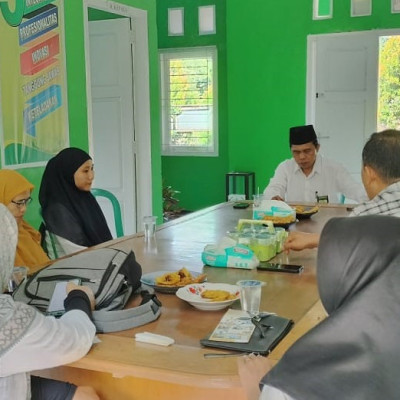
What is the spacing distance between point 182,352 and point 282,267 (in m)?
0.82

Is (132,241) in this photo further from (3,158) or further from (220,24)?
(220,24)

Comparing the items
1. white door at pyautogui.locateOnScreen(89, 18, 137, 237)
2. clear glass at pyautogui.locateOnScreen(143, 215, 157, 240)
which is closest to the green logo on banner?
white door at pyautogui.locateOnScreen(89, 18, 137, 237)

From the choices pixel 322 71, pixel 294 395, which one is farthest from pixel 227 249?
pixel 322 71

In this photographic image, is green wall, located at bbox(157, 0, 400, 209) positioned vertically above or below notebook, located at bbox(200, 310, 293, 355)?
above

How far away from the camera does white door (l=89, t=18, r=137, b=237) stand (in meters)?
A: 4.84

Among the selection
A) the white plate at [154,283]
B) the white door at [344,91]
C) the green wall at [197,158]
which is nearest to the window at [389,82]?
the white door at [344,91]

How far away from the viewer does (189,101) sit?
7328mm

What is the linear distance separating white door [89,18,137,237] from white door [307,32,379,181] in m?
2.17

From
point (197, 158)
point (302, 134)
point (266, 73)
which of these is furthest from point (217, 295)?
point (197, 158)

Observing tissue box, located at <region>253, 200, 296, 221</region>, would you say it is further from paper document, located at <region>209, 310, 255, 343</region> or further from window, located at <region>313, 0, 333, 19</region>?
window, located at <region>313, 0, 333, 19</region>

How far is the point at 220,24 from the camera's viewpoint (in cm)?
700

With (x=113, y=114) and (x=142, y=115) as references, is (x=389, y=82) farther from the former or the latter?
(x=113, y=114)

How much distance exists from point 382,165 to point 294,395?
1.39m

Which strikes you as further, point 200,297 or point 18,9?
point 18,9
